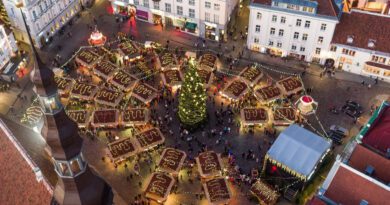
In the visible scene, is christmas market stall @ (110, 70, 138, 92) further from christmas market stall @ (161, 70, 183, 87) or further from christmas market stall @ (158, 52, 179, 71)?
christmas market stall @ (158, 52, 179, 71)

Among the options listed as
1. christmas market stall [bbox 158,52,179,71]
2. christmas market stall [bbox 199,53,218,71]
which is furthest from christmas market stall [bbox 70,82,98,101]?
christmas market stall [bbox 199,53,218,71]

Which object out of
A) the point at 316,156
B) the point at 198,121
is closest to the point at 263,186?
the point at 316,156

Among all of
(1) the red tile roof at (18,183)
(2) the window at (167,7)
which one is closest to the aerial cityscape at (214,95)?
(2) the window at (167,7)

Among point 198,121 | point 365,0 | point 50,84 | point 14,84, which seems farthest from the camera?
point 365,0

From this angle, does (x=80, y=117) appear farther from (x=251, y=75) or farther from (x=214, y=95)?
(x=251, y=75)

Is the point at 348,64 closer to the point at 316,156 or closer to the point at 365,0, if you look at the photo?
the point at 365,0

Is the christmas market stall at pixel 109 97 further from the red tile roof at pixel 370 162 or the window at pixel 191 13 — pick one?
the red tile roof at pixel 370 162
